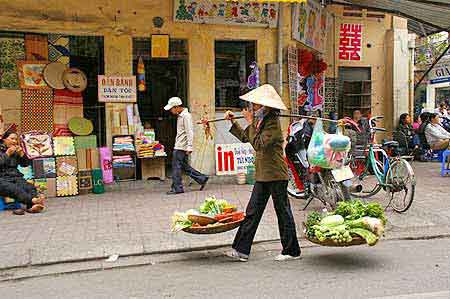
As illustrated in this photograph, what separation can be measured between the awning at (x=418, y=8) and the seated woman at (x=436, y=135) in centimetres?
262

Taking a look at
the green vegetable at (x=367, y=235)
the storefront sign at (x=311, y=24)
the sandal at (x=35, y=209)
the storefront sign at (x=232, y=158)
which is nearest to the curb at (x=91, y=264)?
the green vegetable at (x=367, y=235)

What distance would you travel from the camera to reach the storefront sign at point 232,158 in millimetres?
10758

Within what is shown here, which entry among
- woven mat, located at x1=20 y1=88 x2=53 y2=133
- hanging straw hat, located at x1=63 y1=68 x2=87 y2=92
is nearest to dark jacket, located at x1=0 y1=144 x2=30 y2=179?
woven mat, located at x1=20 y1=88 x2=53 y2=133

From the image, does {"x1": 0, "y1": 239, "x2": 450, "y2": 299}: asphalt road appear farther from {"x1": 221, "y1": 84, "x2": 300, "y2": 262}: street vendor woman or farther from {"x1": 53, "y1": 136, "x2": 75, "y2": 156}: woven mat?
{"x1": 53, "y1": 136, "x2": 75, "y2": 156}: woven mat

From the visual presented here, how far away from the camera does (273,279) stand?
503 cm

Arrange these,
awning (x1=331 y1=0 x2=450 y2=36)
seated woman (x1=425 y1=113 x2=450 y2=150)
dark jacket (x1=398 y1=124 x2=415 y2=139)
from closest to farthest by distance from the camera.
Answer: awning (x1=331 y1=0 x2=450 y2=36) → seated woman (x1=425 y1=113 x2=450 y2=150) → dark jacket (x1=398 y1=124 x2=415 y2=139)

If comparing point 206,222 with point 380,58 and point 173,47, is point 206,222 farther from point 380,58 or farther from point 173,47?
point 380,58

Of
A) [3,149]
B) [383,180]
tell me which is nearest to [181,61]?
[3,149]

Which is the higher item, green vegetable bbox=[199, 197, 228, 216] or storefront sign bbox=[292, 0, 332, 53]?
storefront sign bbox=[292, 0, 332, 53]

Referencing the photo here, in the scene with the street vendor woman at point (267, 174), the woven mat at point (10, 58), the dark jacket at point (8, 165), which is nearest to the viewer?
the street vendor woman at point (267, 174)

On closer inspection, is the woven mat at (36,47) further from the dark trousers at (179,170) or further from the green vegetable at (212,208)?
the green vegetable at (212,208)

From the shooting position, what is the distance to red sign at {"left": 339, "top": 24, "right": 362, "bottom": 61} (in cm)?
1558

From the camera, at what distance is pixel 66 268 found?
5699 mm

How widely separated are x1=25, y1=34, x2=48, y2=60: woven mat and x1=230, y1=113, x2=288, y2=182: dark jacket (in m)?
5.59
